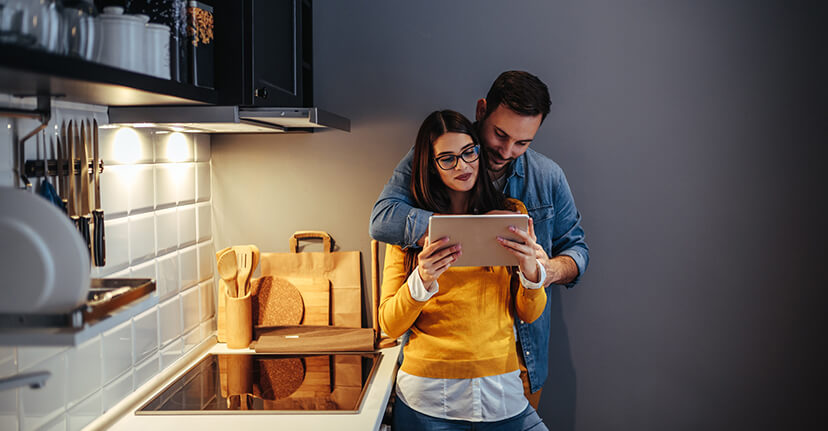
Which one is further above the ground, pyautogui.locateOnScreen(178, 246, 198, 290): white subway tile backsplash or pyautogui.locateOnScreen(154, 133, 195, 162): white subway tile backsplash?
pyautogui.locateOnScreen(154, 133, 195, 162): white subway tile backsplash

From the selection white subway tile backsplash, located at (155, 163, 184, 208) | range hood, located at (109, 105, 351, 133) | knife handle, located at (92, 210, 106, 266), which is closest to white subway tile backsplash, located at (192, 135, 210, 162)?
white subway tile backsplash, located at (155, 163, 184, 208)

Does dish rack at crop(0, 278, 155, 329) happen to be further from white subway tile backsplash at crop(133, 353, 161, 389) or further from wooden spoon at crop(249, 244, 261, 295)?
wooden spoon at crop(249, 244, 261, 295)

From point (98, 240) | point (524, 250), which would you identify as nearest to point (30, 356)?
point (98, 240)

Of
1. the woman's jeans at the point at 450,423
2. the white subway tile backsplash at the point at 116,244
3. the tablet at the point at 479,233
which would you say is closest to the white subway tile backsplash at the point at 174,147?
the white subway tile backsplash at the point at 116,244

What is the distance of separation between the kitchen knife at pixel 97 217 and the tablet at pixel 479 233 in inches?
31.1

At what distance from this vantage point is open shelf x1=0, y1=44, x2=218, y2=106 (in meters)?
0.81

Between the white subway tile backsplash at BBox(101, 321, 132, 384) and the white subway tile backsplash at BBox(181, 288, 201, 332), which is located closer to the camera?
the white subway tile backsplash at BBox(101, 321, 132, 384)

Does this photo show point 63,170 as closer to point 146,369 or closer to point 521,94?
point 146,369

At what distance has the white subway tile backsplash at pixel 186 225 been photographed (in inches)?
77.8

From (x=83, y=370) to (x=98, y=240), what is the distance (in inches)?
12.1

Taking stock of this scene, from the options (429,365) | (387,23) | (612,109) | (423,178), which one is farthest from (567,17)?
(429,365)

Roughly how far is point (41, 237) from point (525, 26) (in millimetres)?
1691

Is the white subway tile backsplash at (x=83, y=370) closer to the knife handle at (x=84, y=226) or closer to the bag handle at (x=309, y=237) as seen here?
the knife handle at (x=84, y=226)

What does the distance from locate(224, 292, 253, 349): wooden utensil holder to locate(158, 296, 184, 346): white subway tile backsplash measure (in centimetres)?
16
